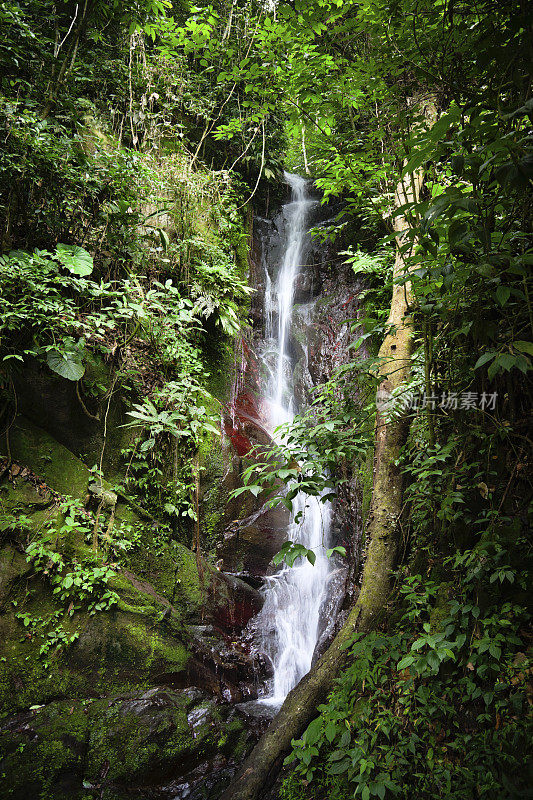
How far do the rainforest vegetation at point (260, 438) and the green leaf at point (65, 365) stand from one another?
0.02 metres

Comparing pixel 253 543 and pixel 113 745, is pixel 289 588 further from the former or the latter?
pixel 113 745

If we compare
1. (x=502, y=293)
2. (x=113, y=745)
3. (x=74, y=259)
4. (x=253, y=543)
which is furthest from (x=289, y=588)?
(x=502, y=293)

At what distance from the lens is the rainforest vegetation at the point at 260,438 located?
2043 mm

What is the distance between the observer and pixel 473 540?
2.52 meters

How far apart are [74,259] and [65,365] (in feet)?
3.78

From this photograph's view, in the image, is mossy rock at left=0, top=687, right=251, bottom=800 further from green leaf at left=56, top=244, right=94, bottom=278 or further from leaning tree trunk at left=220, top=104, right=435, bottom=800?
green leaf at left=56, top=244, right=94, bottom=278

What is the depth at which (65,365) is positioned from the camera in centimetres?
398

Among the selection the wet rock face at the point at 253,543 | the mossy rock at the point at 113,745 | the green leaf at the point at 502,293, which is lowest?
the mossy rock at the point at 113,745

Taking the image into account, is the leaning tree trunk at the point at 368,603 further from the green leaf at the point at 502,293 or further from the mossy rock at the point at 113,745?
the green leaf at the point at 502,293

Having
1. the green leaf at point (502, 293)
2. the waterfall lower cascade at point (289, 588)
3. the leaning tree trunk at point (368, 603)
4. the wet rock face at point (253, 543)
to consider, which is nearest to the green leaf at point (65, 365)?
the waterfall lower cascade at point (289, 588)

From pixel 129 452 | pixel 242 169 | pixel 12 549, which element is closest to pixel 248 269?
pixel 242 169

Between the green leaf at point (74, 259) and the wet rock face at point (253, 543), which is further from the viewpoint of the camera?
the wet rock face at point (253, 543)

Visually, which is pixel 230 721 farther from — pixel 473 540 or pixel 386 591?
pixel 473 540

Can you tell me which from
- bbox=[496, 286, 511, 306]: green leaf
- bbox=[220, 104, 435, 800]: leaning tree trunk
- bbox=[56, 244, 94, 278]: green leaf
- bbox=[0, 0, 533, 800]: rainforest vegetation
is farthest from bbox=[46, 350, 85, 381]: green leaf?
bbox=[496, 286, 511, 306]: green leaf
